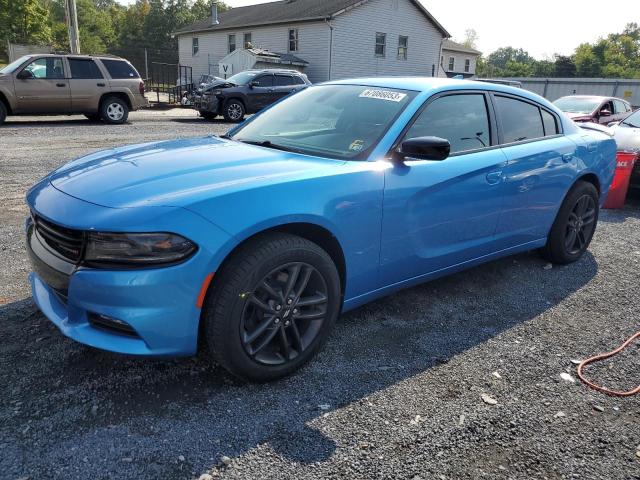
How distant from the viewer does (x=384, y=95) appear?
3.55 m

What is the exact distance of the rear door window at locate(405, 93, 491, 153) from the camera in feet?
11.2

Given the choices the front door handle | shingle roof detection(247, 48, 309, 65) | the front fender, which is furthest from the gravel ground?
shingle roof detection(247, 48, 309, 65)

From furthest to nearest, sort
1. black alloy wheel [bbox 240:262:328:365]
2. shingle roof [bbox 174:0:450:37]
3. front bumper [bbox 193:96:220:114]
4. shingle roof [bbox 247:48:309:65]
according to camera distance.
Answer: shingle roof [bbox 174:0:450:37]
shingle roof [bbox 247:48:309:65]
front bumper [bbox 193:96:220:114]
black alloy wheel [bbox 240:262:328:365]

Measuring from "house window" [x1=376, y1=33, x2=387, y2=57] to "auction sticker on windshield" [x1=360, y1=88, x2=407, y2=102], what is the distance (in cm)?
2755

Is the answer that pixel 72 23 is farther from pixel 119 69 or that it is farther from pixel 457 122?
pixel 457 122

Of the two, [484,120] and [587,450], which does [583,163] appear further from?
[587,450]

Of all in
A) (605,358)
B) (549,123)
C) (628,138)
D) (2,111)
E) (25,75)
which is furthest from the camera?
(25,75)

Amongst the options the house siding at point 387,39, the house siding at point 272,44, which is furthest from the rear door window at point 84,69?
the house siding at point 387,39

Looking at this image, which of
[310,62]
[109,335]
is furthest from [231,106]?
[109,335]

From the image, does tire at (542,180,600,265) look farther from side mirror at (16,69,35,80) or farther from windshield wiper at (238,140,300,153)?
side mirror at (16,69,35,80)

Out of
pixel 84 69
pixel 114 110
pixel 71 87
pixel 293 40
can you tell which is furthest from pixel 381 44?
pixel 71 87

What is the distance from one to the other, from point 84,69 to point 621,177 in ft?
40.8

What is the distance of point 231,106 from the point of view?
16.4m

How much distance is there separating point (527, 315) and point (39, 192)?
3.31m
